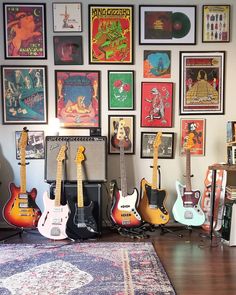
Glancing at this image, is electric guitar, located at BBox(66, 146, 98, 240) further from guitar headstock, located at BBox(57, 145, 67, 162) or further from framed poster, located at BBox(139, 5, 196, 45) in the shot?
framed poster, located at BBox(139, 5, 196, 45)

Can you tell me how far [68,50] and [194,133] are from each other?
1.51 meters

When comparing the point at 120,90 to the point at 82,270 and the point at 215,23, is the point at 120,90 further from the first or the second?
the point at 82,270

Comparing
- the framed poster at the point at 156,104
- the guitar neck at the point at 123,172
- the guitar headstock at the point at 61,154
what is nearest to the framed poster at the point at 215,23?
the framed poster at the point at 156,104

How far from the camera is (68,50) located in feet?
10.5

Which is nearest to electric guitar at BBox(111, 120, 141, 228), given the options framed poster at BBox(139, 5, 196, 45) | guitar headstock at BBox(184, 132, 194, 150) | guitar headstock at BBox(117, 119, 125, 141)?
guitar headstock at BBox(117, 119, 125, 141)

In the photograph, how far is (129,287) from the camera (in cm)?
193

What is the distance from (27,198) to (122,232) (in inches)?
36.4

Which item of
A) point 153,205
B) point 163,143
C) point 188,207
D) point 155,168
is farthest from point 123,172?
point 188,207

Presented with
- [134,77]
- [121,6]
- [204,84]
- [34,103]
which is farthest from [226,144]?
[34,103]

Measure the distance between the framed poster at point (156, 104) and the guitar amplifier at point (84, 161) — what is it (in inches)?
20.8

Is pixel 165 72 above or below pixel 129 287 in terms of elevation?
above

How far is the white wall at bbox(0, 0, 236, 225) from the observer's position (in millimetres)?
3191

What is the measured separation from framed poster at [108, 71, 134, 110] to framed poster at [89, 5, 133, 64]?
0.13 meters

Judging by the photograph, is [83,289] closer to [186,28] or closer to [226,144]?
[226,144]
